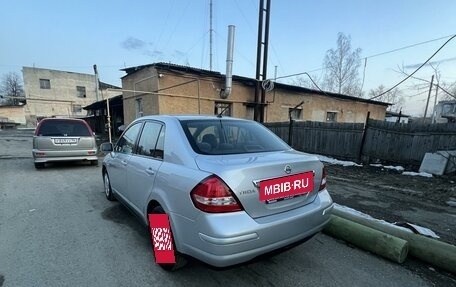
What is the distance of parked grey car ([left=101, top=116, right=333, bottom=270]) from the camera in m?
1.96

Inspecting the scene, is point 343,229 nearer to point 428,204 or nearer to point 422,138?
point 428,204

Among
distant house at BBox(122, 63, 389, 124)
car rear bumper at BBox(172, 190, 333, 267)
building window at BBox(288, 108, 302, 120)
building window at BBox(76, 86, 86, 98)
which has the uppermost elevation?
building window at BBox(76, 86, 86, 98)

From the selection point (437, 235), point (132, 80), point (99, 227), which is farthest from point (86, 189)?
point (132, 80)

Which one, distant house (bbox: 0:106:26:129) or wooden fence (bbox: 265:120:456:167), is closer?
wooden fence (bbox: 265:120:456:167)

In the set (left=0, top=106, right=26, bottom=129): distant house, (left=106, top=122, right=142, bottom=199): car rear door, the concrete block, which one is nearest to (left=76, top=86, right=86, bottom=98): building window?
(left=0, top=106, right=26, bottom=129): distant house

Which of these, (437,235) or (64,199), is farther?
(64,199)

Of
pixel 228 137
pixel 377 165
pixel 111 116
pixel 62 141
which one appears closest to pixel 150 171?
pixel 228 137

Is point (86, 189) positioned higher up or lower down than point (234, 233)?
lower down

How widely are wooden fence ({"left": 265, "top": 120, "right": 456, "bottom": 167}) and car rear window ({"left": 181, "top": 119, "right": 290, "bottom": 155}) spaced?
25.1ft

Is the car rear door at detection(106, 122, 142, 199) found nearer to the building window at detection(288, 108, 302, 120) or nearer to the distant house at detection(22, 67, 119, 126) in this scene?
the building window at detection(288, 108, 302, 120)

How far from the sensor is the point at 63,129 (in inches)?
300

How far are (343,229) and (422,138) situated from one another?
7.06 meters

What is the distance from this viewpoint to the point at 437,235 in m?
3.40

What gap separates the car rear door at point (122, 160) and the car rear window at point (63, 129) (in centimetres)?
434
